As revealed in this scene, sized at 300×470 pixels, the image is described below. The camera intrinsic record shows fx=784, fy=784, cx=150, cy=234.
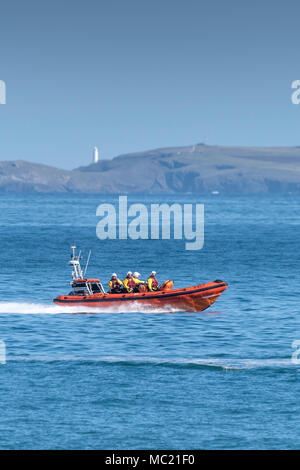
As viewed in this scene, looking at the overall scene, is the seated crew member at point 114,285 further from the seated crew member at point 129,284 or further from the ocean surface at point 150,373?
the ocean surface at point 150,373

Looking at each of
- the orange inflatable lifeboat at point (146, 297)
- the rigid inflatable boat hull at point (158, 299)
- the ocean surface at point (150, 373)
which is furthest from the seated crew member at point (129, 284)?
the ocean surface at point (150, 373)

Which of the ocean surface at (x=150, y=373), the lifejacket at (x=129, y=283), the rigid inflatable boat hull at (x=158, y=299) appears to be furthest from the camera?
the lifejacket at (x=129, y=283)

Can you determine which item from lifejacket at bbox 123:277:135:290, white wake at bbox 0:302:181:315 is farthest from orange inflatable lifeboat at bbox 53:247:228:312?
lifejacket at bbox 123:277:135:290

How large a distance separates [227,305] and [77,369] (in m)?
19.0

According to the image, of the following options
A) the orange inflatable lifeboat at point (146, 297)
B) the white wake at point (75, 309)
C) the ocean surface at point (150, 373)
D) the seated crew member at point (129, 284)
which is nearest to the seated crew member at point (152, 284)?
the orange inflatable lifeboat at point (146, 297)

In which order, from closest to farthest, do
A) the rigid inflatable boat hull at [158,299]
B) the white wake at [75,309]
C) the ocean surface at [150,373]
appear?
1. the ocean surface at [150,373]
2. the rigid inflatable boat hull at [158,299]
3. the white wake at [75,309]

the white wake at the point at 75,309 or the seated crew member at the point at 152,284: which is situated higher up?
the seated crew member at the point at 152,284

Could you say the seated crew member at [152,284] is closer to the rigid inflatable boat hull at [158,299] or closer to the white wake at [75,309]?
the rigid inflatable boat hull at [158,299]

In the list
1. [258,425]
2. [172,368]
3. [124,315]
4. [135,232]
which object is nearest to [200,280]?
[124,315]

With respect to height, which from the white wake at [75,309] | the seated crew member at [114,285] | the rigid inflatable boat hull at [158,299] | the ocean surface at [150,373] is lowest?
the ocean surface at [150,373]

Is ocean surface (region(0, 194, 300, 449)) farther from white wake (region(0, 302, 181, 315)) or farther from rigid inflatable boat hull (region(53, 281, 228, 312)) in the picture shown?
rigid inflatable boat hull (region(53, 281, 228, 312))

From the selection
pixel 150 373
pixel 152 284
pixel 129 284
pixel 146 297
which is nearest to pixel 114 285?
pixel 129 284

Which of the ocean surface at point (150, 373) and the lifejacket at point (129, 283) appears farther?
the lifejacket at point (129, 283)

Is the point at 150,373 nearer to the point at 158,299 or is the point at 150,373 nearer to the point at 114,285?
the point at 158,299
